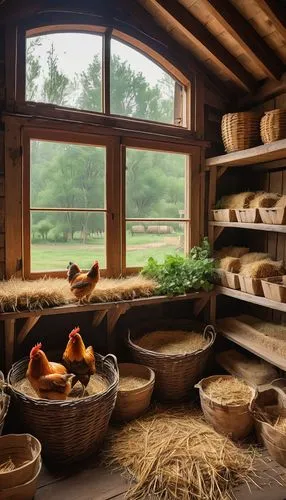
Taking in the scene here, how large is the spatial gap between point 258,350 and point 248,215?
104 centimetres

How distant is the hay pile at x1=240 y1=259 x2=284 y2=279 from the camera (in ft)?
8.87

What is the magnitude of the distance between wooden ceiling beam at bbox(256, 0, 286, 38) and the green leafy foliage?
180 centimetres

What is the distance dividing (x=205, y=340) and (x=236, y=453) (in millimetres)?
927

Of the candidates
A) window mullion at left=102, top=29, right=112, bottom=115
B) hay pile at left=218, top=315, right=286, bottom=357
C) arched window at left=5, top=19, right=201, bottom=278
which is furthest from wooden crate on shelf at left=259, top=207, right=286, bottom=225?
window mullion at left=102, top=29, right=112, bottom=115

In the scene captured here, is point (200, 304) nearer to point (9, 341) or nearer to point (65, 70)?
point (9, 341)

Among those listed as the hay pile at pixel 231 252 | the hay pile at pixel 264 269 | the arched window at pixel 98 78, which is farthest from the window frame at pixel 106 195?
the hay pile at pixel 264 269

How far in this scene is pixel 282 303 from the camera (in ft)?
7.95

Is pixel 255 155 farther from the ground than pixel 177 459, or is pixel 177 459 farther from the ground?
pixel 255 155

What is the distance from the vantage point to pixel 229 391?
2508 millimetres

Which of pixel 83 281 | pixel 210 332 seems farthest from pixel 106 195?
pixel 210 332

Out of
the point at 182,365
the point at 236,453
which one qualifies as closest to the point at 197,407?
the point at 182,365

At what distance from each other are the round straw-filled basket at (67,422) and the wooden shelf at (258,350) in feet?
3.77

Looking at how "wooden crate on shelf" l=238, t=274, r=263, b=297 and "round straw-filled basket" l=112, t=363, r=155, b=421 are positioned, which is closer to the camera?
"round straw-filled basket" l=112, t=363, r=155, b=421

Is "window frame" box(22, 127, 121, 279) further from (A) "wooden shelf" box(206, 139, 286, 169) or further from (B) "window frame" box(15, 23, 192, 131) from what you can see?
(A) "wooden shelf" box(206, 139, 286, 169)
